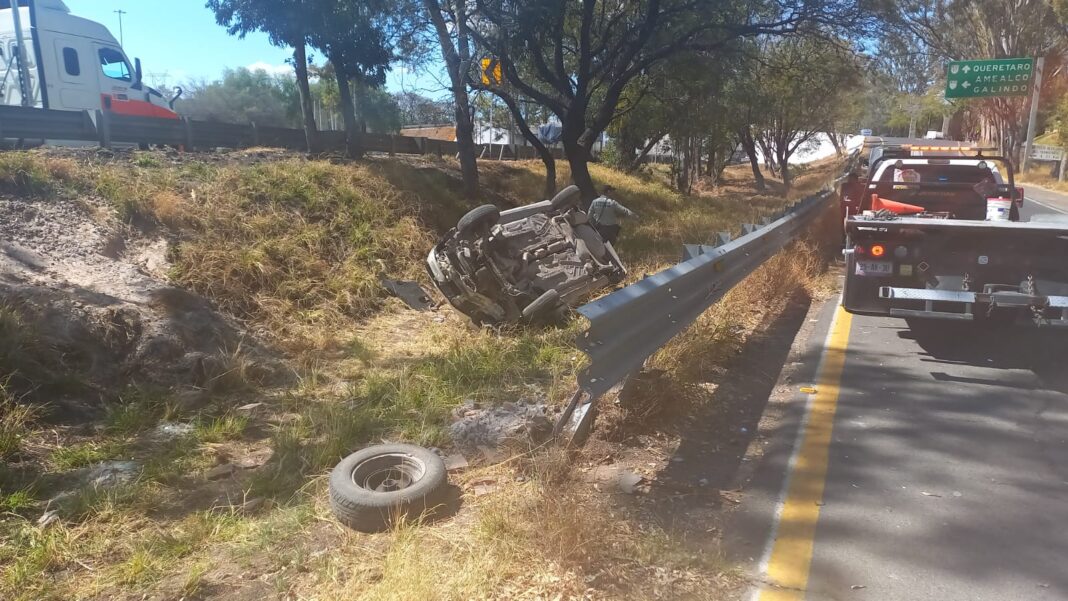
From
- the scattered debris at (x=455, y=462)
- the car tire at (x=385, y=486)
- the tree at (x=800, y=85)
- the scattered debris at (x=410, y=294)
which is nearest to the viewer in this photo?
the car tire at (x=385, y=486)

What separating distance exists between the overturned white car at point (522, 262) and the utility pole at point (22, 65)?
11988 mm

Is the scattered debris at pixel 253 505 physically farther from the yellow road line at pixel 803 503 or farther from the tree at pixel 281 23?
the tree at pixel 281 23

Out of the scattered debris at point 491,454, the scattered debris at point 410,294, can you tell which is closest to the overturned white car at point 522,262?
the scattered debris at point 410,294

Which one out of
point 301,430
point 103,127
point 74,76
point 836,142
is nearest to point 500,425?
point 301,430

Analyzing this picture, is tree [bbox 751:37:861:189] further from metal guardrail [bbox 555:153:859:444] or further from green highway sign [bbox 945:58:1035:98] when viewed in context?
metal guardrail [bbox 555:153:859:444]

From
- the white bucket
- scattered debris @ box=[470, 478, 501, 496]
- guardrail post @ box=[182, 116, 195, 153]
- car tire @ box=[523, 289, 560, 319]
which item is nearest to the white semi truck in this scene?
guardrail post @ box=[182, 116, 195, 153]

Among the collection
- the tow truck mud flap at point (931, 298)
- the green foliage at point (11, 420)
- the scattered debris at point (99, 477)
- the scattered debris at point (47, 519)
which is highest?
the tow truck mud flap at point (931, 298)

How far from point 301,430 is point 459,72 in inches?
416

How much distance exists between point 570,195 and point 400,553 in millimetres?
5864

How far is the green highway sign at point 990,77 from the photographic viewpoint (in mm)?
32531

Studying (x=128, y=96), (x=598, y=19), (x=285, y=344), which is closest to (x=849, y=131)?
(x=598, y=19)

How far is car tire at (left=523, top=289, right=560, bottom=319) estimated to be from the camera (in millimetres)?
7113

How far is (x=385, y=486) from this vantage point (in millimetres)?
3926

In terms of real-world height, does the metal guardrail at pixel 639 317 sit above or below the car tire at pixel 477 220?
below
